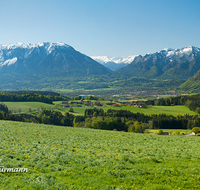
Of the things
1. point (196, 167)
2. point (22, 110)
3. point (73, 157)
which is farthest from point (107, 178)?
point (22, 110)

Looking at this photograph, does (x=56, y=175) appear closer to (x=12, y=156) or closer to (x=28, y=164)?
(x=28, y=164)

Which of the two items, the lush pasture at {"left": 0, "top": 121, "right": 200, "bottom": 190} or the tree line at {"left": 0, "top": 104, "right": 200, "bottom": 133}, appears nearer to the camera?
the lush pasture at {"left": 0, "top": 121, "right": 200, "bottom": 190}

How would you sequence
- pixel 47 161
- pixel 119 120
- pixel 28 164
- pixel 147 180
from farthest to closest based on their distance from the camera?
pixel 119 120 → pixel 47 161 → pixel 28 164 → pixel 147 180

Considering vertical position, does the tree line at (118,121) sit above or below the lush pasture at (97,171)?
below

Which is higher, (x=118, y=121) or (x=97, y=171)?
(x=97, y=171)

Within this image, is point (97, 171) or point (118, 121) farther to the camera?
point (118, 121)

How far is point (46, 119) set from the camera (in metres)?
108

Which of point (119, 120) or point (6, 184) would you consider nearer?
point (6, 184)

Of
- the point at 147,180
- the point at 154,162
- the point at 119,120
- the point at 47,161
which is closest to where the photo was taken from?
the point at 147,180

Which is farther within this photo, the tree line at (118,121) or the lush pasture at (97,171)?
the tree line at (118,121)

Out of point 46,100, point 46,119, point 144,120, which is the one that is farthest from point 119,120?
point 46,100

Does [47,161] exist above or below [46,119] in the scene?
above

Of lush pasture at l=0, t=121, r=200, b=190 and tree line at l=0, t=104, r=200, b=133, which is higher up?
lush pasture at l=0, t=121, r=200, b=190

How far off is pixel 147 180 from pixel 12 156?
12.1 metres
